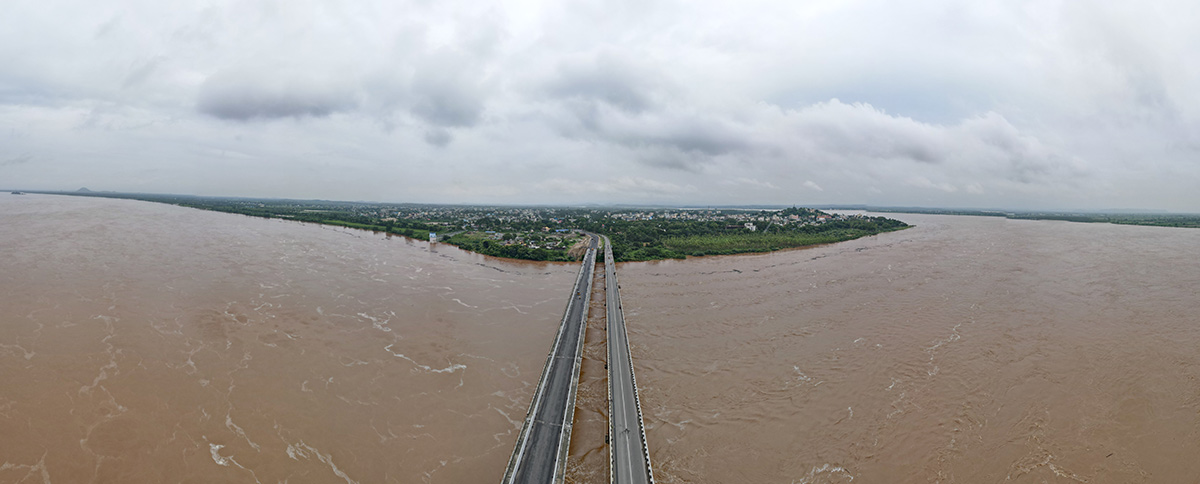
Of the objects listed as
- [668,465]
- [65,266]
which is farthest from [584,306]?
[65,266]

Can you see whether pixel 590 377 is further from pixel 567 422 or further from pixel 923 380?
pixel 923 380

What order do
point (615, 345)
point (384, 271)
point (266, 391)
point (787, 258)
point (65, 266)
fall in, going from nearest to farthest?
1. point (266, 391)
2. point (615, 345)
3. point (65, 266)
4. point (384, 271)
5. point (787, 258)

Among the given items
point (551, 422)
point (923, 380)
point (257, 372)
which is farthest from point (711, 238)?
point (257, 372)

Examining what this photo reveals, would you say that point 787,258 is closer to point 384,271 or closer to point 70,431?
point 384,271

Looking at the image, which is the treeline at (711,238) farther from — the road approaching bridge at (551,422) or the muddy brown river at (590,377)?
the road approaching bridge at (551,422)

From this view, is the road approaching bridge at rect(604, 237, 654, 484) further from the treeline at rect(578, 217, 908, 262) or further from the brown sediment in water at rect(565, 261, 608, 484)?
the treeline at rect(578, 217, 908, 262)

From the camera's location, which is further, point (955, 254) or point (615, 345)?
point (955, 254)

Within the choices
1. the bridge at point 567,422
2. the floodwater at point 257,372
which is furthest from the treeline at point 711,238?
the bridge at point 567,422
